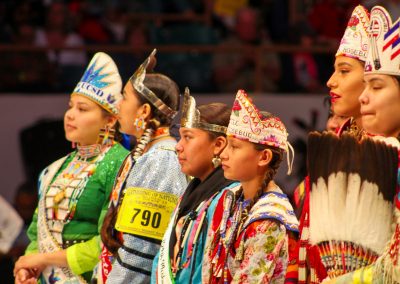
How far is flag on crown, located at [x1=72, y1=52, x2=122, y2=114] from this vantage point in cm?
509

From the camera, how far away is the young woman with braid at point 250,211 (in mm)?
3676

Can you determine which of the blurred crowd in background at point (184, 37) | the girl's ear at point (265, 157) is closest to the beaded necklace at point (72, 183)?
the girl's ear at point (265, 157)

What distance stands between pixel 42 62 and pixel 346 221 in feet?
15.6

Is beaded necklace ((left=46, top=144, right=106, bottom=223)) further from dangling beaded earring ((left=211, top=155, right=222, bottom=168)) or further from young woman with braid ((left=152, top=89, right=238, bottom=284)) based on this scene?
dangling beaded earring ((left=211, top=155, right=222, bottom=168))

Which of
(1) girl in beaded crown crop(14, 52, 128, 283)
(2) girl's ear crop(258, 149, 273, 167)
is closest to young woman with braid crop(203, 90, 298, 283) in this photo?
(2) girl's ear crop(258, 149, 273, 167)

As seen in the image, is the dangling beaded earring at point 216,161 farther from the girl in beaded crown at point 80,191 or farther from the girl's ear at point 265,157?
the girl in beaded crown at point 80,191

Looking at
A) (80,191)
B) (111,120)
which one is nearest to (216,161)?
(80,191)

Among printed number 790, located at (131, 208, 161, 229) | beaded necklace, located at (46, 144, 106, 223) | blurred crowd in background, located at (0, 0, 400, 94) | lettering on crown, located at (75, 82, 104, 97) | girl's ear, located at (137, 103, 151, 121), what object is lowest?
printed number 790, located at (131, 208, 161, 229)

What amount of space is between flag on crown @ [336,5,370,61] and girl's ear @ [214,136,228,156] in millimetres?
490

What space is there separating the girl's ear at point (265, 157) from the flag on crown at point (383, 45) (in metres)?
0.56

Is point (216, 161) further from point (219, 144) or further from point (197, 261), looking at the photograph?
point (197, 261)

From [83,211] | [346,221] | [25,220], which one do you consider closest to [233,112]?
[346,221]

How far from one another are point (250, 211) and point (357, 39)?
0.65 meters

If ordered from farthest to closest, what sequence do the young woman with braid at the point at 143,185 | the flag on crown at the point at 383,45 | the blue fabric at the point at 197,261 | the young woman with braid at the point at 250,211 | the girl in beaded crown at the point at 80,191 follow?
the girl in beaded crown at the point at 80,191 → the young woman with braid at the point at 143,185 → the blue fabric at the point at 197,261 → the young woman with braid at the point at 250,211 → the flag on crown at the point at 383,45
